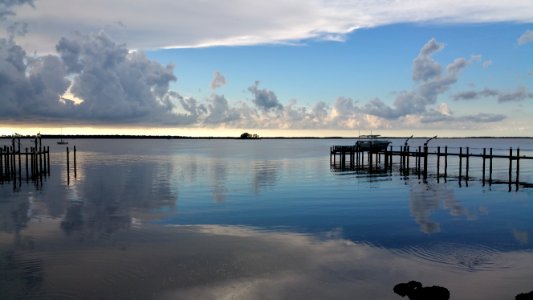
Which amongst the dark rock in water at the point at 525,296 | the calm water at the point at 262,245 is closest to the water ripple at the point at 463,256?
the calm water at the point at 262,245

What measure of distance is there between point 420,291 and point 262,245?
6998mm

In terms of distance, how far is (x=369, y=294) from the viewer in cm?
1271

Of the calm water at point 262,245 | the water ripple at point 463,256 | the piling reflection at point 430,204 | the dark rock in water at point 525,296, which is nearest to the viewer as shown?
the dark rock in water at point 525,296

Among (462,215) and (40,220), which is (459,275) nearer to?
(462,215)

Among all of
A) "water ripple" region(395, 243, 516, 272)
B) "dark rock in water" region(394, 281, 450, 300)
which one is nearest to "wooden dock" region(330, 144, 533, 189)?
"water ripple" region(395, 243, 516, 272)

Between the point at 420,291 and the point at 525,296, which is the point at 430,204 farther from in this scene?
the point at 420,291

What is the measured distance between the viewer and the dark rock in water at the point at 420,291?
39.6ft

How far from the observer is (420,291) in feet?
40.1

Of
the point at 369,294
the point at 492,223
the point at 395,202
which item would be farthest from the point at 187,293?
the point at 395,202

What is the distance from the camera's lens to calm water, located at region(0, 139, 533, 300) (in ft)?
43.4

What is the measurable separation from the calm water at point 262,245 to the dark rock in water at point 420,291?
455 mm

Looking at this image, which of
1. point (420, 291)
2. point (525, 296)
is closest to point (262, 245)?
point (420, 291)

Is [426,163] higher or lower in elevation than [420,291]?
higher

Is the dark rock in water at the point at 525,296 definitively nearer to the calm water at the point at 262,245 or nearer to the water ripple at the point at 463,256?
the calm water at the point at 262,245
